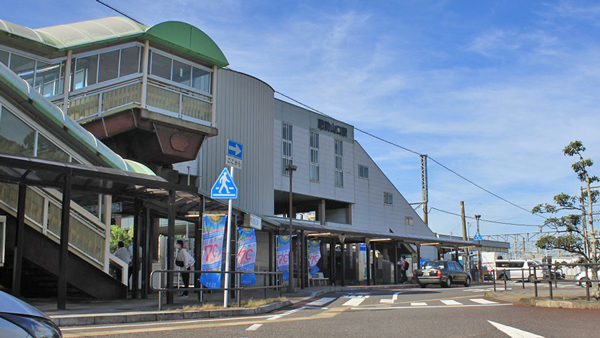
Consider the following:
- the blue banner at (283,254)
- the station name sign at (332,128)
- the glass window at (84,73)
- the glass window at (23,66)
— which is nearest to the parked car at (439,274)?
the blue banner at (283,254)

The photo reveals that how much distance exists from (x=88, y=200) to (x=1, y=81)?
4874 mm

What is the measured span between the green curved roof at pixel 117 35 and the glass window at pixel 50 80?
853mm

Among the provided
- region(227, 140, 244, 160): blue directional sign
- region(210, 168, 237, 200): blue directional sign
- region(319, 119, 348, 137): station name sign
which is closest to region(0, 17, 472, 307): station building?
region(210, 168, 237, 200): blue directional sign

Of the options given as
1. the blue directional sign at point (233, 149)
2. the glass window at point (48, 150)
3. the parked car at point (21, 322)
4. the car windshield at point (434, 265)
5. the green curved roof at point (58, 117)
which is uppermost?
the green curved roof at point (58, 117)

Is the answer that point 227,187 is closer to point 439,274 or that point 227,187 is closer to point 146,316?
point 146,316

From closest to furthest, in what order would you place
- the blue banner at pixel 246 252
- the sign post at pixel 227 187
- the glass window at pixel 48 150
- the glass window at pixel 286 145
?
1. the sign post at pixel 227 187
2. the glass window at pixel 48 150
3. the blue banner at pixel 246 252
4. the glass window at pixel 286 145

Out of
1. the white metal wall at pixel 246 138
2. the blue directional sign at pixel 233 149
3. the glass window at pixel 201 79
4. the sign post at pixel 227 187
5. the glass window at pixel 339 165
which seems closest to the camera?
the sign post at pixel 227 187

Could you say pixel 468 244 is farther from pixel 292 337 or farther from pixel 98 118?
pixel 292 337

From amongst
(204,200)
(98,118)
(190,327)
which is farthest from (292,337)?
(98,118)

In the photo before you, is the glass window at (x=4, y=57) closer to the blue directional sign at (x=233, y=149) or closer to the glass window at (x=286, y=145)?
the blue directional sign at (x=233, y=149)

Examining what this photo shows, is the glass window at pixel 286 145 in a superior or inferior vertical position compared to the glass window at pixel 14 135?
superior

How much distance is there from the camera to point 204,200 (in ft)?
56.8

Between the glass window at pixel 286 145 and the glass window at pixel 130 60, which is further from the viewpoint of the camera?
the glass window at pixel 286 145

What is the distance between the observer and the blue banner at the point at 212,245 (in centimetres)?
1551
